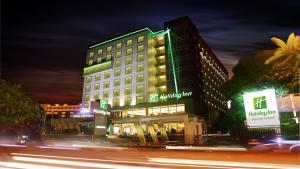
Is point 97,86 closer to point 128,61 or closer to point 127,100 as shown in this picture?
point 128,61

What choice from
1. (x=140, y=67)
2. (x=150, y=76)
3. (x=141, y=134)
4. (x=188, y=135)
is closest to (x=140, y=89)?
(x=150, y=76)

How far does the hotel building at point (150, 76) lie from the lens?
59.3 metres

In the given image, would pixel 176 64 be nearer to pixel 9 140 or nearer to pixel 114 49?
pixel 114 49

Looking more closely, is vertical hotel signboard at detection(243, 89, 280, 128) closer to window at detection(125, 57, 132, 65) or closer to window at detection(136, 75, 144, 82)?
window at detection(136, 75, 144, 82)

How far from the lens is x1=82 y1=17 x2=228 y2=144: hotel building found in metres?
59.3

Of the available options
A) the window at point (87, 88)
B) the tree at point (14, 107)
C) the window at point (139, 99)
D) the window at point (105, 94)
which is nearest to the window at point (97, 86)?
the window at point (87, 88)

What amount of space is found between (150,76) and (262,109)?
53.1m

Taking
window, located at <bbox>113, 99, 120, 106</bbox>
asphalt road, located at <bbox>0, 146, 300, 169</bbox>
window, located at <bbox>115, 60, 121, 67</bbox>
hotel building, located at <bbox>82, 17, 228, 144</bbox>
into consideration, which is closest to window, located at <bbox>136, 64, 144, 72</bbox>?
hotel building, located at <bbox>82, 17, 228, 144</bbox>

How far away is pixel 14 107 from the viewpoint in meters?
18.4

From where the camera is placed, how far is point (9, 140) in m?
28.2

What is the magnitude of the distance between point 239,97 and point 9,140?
95.8ft

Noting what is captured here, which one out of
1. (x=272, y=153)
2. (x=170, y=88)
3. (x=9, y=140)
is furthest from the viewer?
(x=170, y=88)

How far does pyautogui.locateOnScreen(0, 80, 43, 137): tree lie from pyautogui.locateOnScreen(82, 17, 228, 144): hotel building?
116 feet

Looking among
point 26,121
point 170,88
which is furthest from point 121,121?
point 26,121
